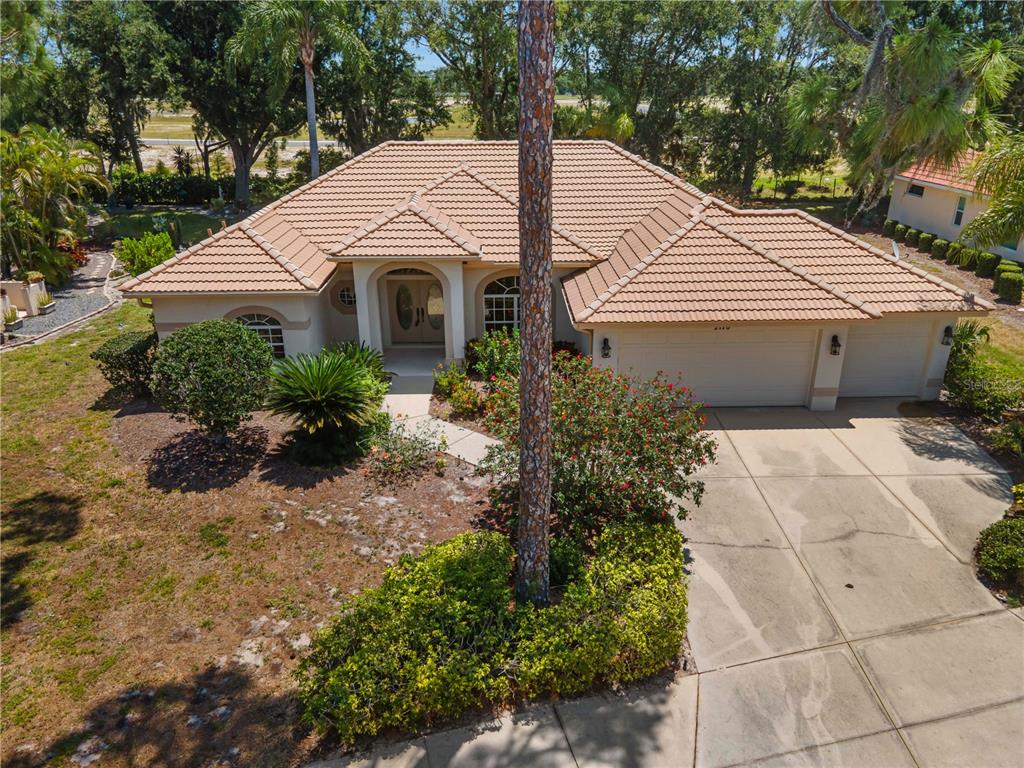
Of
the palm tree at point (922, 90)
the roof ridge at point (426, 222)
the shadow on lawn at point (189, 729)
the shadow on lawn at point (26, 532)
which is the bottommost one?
the shadow on lawn at point (189, 729)

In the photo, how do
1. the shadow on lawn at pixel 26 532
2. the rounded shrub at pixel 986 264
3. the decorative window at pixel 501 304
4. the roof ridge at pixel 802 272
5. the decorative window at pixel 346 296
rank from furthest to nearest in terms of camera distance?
the rounded shrub at pixel 986 264, the decorative window at pixel 346 296, the decorative window at pixel 501 304, the roof ridge at pixel 802 272, the shadow on lawn at pixel 26 532

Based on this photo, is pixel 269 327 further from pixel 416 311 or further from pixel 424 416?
pixel 424 416

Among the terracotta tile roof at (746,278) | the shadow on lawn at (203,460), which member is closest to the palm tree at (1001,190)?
the terracotta tile roof at (746,278)

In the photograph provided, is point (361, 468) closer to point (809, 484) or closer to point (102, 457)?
point (102, 457)

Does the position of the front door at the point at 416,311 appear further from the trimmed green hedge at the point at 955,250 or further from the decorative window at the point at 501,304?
the trimmed green hedge at the point at 955,250

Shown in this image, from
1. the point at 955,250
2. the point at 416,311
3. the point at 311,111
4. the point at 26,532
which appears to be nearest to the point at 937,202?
the point at 955,250

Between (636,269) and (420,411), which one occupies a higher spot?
(636,269)

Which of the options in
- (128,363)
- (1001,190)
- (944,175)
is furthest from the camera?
(944,175)

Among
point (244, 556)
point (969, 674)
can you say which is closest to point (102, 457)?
point (244, 556)
